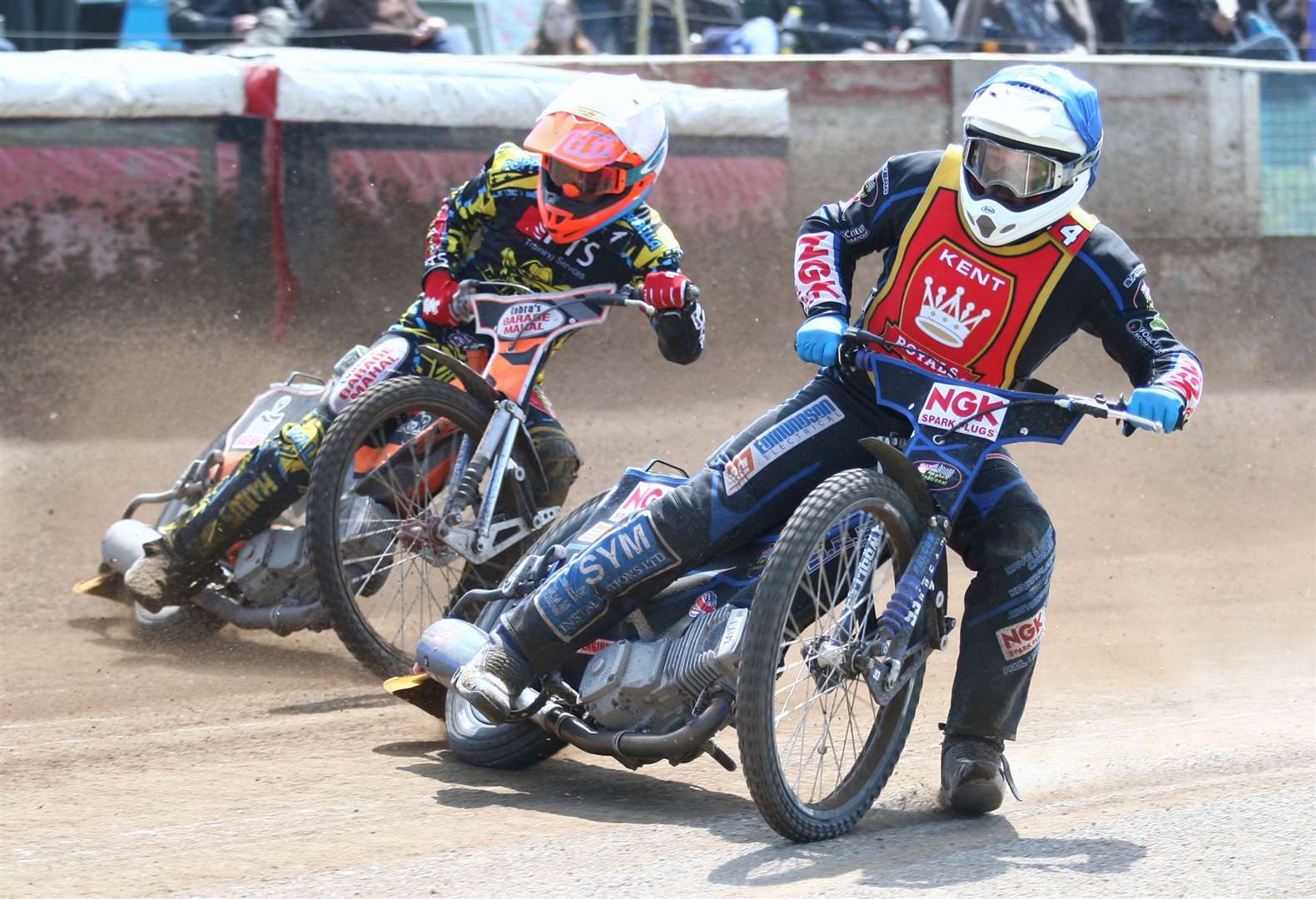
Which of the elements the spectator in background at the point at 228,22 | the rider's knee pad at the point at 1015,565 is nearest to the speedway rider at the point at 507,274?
the rider's knee pad at the point at 1015,565

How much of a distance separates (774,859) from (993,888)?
0.55 meters

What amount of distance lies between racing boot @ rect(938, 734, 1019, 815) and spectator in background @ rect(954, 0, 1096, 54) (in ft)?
22.1

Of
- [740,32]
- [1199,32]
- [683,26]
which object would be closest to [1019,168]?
[683,26]

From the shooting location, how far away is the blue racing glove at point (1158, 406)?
14.4 ft

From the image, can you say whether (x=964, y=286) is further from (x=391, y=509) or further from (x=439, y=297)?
(x=391, y=509)

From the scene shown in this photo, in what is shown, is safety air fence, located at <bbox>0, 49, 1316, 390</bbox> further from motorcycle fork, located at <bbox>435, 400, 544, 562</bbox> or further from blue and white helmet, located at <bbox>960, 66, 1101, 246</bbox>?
blue and white helmet, located at <bbox>960, 66, 1101, 246</bbox>

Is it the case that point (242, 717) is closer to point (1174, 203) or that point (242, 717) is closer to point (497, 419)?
point (497, 419)

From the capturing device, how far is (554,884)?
380cm

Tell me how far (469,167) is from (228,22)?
151cm

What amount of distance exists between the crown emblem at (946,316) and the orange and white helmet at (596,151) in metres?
1.53

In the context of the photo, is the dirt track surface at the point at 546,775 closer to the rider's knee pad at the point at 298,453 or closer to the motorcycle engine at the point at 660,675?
the motorcycle engine at the point at 660,675

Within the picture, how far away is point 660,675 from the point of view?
181 inches

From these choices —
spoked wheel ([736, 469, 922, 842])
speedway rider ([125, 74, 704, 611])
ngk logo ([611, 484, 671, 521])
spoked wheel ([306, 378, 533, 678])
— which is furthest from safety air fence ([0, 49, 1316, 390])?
spoked wheel ([736, 469, 922, 842])

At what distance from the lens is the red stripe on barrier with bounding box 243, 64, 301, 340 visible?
837 centimetres
